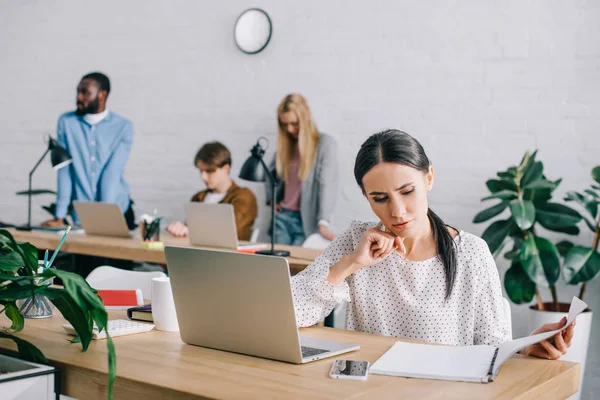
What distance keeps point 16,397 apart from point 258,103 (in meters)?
4.06

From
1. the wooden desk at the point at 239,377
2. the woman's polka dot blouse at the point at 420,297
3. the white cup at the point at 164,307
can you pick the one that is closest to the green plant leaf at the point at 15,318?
the wooden desk at the point at 239,377

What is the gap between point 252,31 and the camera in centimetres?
534

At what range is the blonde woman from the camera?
4.85m

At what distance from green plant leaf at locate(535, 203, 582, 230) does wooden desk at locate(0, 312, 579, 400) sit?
209cm

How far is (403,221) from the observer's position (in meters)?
1.89

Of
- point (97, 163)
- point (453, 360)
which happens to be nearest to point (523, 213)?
point (453, 360)

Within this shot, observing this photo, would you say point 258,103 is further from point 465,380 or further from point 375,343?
point 465,380

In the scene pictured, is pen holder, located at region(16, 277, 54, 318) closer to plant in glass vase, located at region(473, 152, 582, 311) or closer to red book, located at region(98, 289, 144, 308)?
red book, located at region(98, 289, 144, 308)

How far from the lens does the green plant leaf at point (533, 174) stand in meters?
3.64

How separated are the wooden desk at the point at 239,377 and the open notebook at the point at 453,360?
2cm

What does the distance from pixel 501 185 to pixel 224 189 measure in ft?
5.95

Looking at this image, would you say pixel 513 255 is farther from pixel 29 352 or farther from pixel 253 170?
pixel 29 352

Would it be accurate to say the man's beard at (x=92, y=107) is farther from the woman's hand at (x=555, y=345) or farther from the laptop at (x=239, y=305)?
the woman's hand at (x=555, y=345)

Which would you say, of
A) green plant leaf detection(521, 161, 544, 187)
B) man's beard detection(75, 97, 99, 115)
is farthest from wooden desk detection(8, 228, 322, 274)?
man's beard detection(75, 97, 99, 115)
